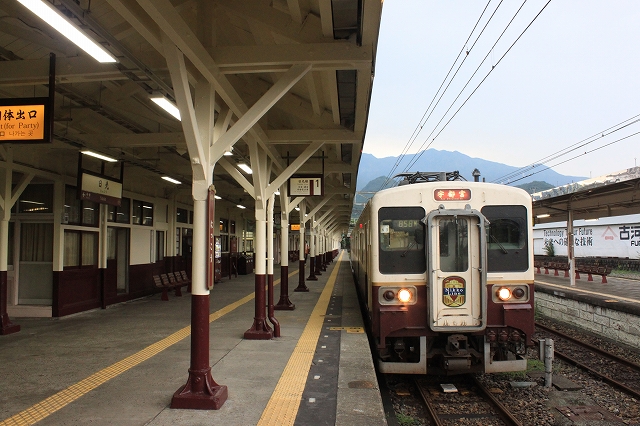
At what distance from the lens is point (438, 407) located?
532cm

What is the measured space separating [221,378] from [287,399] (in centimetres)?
103

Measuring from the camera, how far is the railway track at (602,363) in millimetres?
6379

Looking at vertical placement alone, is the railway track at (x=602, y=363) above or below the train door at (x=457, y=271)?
below

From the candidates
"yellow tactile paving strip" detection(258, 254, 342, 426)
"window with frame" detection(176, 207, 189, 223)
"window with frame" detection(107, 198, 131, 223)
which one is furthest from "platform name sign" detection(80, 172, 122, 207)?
"window with frame" detection(176, 207, 189, 223)

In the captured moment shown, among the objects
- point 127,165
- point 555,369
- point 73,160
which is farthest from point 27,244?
point 555,369

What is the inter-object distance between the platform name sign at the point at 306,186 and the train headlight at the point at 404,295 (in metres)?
3.85

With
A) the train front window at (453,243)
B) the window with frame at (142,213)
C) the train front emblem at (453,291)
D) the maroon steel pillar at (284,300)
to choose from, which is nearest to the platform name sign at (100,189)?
the window with frame at (142,213)

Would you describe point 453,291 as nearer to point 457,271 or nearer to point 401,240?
point 457,271

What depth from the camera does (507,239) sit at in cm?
566

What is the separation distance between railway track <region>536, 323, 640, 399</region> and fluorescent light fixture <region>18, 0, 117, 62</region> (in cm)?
710

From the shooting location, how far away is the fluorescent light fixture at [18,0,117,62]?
3.03 meters

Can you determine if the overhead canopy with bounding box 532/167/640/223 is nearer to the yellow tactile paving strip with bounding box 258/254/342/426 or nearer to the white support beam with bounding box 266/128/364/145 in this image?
the white support beam with bounding box 266/128/364/145

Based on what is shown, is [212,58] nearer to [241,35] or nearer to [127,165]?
[241,35]

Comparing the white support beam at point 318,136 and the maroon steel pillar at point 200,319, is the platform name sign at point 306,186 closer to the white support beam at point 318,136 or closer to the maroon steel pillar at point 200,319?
the white support beam at point 318,136
